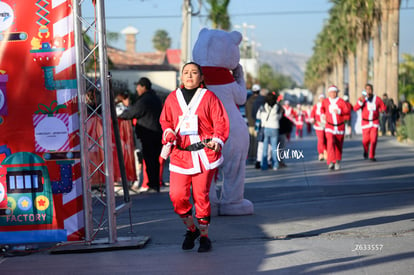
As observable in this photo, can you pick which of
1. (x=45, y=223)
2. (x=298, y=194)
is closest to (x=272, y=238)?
(x=45, y=223)

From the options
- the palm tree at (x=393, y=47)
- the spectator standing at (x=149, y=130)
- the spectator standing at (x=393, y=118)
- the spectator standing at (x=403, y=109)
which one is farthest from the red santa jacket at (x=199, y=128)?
the palm tree at (x=393, y=47)

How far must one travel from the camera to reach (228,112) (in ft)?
33.3

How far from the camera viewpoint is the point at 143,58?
247ft

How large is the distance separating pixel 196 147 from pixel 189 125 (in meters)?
0.22

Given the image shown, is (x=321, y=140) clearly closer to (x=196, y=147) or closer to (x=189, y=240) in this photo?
(x=189, y=240)

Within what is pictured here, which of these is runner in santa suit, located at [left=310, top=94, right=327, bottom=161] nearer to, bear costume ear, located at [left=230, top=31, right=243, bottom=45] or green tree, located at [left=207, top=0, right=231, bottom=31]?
bear costume ear, located at [left=230, top=31, right=243, bottom=45]

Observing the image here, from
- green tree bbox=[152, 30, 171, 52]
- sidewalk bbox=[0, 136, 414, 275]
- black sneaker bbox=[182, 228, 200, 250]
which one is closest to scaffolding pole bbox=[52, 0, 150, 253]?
sidewalk bbox=[0, 136, 414, 275]

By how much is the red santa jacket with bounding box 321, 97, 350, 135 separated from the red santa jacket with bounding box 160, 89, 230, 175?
30.9ft

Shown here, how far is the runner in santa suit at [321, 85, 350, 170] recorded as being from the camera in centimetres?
1669

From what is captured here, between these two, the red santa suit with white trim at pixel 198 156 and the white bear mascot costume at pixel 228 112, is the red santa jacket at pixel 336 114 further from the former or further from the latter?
the red santa suit with white trim at pixel 198 156

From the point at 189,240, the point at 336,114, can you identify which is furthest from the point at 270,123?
the point at 189,240

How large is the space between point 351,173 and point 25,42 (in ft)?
31.6

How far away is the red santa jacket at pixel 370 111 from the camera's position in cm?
1825

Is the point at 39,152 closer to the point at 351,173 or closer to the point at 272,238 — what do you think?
the point at 272,238
